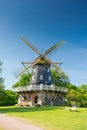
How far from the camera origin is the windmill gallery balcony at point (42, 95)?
39.5m

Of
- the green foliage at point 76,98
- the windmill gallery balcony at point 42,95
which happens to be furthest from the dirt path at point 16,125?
the green foliage at point 76,98

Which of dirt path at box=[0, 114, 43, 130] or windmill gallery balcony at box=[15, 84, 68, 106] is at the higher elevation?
windmill gallery balcony at box=[15, 84, 68, 106]

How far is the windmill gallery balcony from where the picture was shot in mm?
39531

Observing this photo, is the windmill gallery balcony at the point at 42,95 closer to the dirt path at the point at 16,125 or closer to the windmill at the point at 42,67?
the windmill at the point at 42,67

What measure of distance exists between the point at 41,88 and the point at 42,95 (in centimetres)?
166

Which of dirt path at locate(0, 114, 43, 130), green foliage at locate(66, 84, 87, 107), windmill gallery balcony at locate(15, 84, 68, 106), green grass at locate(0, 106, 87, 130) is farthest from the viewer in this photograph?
green foliage at locate(66, 84, 87, 107)

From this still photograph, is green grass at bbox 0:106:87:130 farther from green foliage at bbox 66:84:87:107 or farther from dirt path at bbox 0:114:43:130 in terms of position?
green foliage at bbox 66:84:87:107

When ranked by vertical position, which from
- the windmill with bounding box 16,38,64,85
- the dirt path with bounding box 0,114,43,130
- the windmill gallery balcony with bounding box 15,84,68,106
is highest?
the windmill with bounding box 16,38,64,85

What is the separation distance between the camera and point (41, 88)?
39.2 metres

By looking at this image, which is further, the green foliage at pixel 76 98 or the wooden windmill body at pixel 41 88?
the green foliage at pixel 76 98

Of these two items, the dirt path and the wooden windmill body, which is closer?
the dirt path

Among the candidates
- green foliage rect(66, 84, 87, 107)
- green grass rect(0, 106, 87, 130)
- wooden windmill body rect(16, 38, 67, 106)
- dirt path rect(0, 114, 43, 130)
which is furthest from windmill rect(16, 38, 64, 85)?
dirt path rect(0, 114, 43, 130)

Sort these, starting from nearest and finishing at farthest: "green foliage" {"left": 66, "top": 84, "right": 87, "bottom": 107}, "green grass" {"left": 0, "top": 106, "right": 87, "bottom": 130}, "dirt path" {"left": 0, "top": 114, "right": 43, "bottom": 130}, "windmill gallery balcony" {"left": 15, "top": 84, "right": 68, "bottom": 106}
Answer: "dirt path" {"left": 0, "top": 114, "right": 43, "bottom": 130}
"green grass" {"left": 0, "top": 106, "right": 87, "bottom": 130}
"windmill gallery balcony" {"left": 15, "top": 84, "right": 68, "bottom": 106}
"green foliage" {"left": 66, "top": 84, "right": 87, "bottom": 107}

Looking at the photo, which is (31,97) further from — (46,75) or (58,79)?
(58,79)
